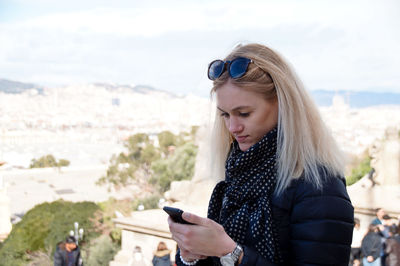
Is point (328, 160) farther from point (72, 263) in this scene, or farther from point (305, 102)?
point (72, 263)

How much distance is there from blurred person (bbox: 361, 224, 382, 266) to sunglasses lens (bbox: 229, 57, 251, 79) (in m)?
3.58

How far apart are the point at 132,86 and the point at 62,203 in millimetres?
61243

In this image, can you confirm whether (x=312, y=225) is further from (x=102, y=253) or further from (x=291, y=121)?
(x=102, y=253)

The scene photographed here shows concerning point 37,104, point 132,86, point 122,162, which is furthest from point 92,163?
point 132,86

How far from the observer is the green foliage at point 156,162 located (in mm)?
19047

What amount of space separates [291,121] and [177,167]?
18.3m

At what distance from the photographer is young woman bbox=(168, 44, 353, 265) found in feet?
2.80

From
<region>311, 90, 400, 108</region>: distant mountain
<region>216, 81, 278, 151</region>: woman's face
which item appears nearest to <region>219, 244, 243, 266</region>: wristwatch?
<region>216, 81, 278, 151</region>: woman's face

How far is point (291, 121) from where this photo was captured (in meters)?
0.95

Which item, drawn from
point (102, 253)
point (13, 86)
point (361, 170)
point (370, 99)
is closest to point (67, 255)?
point (102, 253)

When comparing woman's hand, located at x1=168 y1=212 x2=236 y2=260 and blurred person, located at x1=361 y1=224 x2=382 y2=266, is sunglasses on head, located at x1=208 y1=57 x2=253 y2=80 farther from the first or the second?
blurred person, located at x1=361 y1=224 x2=382 y2=266

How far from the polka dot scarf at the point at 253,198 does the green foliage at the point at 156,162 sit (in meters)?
17.7

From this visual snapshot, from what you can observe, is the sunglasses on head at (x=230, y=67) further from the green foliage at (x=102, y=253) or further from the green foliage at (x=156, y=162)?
the green foliage at (x=156, y=162)

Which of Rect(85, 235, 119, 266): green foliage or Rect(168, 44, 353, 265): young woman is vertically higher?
Rect(168, 44, 353, 265): young woman
